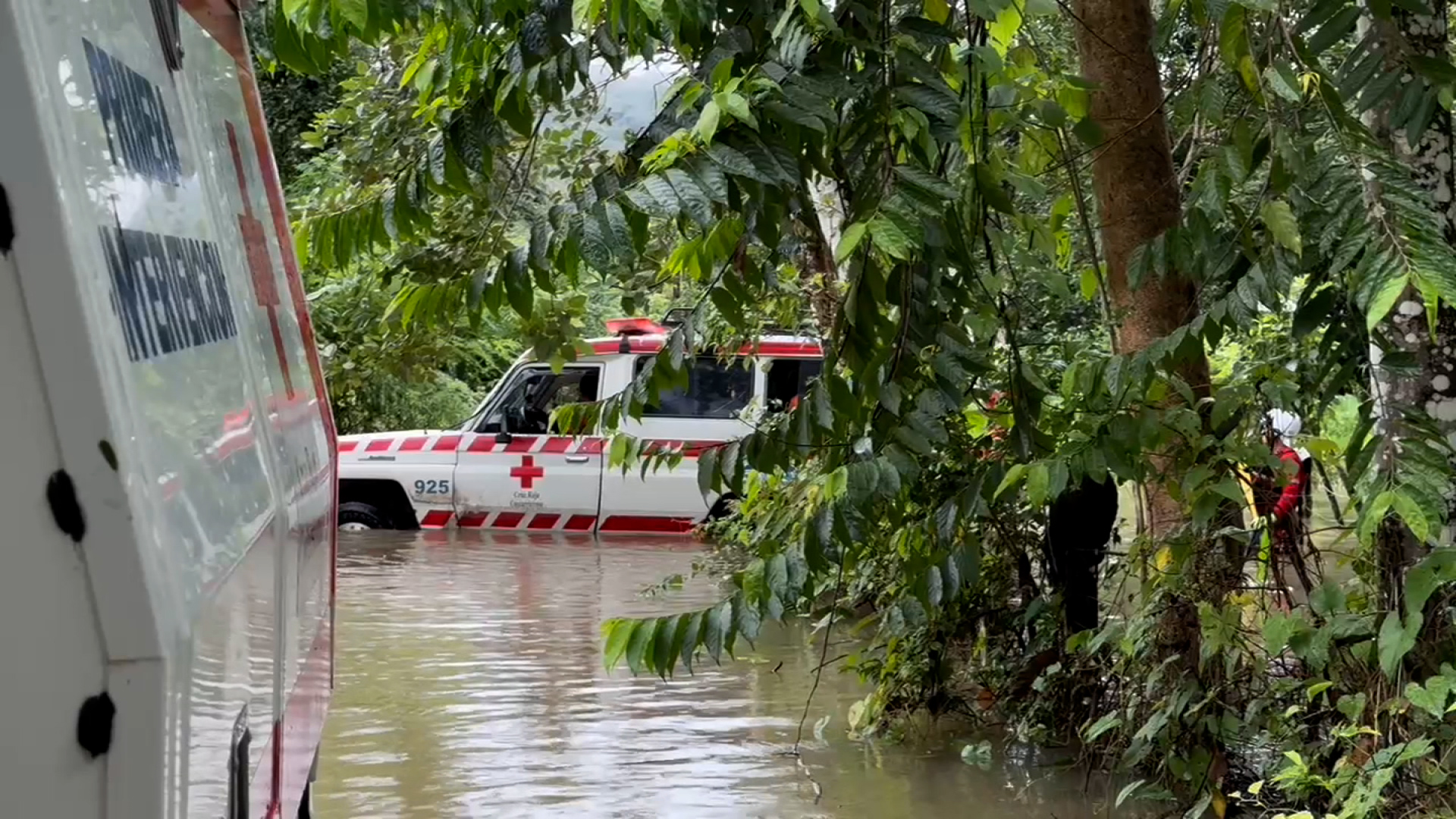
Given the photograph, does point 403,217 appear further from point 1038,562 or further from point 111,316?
point 1038,562

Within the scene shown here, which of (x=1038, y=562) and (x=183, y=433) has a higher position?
(x=183, y=433)

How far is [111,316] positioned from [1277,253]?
2876 mm

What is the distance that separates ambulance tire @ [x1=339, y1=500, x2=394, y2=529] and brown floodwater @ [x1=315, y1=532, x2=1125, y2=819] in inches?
110

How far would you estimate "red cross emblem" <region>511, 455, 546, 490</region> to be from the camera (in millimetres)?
13555

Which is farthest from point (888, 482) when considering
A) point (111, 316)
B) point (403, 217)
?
point (111, 316)

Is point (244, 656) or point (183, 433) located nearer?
point (183, 433)

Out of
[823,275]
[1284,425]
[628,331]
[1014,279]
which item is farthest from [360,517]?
[1014,279]

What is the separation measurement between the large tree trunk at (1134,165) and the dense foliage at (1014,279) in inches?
2.1

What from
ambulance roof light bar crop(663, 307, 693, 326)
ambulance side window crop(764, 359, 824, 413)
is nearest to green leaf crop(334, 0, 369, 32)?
ambulance roof light bar crop(663, 307, 693, 326)

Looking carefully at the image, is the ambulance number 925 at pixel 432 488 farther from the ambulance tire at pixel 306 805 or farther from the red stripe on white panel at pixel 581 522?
the ambulance tire at pixel 306 805

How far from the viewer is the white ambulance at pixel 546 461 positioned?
13258 millimetres

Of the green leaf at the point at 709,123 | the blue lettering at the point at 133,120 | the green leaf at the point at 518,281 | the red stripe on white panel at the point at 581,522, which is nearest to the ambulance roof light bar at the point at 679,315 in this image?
the green leaf at the point at 518,281

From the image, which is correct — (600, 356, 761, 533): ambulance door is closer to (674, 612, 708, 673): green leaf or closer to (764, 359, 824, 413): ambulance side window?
(764, 359, 824, 413): ambulance side window

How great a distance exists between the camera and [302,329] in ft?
10.5
